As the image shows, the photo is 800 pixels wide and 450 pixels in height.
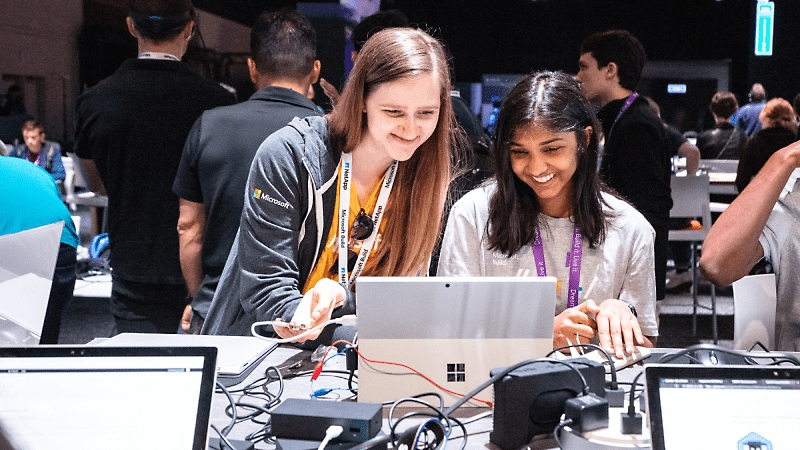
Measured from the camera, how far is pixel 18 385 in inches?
36.1

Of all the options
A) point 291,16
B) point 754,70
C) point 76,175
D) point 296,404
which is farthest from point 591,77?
point 754,70

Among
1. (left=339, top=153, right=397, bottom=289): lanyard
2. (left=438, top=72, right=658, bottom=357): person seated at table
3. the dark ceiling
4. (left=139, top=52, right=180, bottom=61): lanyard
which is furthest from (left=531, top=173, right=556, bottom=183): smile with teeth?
the dark ceiling

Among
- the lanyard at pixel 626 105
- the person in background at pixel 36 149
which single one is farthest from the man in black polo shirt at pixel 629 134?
the person in background at pixel 36 149

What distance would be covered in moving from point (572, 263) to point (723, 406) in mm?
850

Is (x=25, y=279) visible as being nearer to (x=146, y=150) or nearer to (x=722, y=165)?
(x=146, y=150)

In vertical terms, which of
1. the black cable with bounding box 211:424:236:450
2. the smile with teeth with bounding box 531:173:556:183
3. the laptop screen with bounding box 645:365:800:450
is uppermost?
the smile with teeth with bounding box 531:173:556:183

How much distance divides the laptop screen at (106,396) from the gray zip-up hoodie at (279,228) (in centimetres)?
51

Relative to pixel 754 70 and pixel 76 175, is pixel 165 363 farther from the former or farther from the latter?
pixel 754 70

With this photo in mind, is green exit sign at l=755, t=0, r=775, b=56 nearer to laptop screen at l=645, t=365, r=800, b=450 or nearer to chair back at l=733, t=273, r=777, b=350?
chair back at l=733, t=273, r=777, b=350

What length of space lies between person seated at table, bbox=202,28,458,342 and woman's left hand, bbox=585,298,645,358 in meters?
0.52

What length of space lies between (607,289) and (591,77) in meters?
1.77

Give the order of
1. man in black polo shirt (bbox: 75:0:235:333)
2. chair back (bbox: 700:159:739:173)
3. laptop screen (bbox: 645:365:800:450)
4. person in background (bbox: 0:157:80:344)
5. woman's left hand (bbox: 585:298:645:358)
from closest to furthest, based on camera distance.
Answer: laptop screen (bbox: 645:365:800:450)
woman's left hand (bbox: 585:298:645:358)
person in background (bbox: 0:157:80:344)
man in black polo shirt (bbox: 75:0:235:333)
chair back (bbox: 700:159:739:173)

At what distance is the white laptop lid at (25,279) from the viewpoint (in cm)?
107

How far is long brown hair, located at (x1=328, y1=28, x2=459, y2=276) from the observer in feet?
5.47
